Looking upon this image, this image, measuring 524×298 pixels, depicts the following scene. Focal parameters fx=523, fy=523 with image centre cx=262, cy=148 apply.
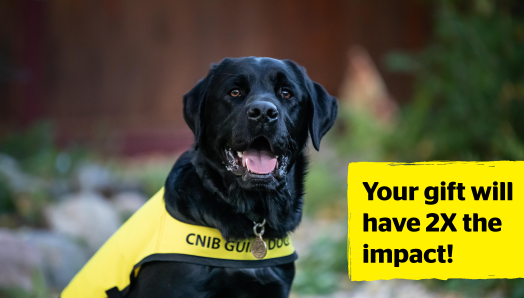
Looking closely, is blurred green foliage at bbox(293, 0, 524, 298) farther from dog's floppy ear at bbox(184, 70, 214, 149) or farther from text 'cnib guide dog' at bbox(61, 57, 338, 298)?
dog's floppy ear at bbox(184, 70, 214, 149)

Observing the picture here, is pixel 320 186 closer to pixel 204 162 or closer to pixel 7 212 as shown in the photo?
pixel 7 212

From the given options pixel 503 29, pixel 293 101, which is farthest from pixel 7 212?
pixel 503 29

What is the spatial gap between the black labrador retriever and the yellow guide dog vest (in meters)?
0.03

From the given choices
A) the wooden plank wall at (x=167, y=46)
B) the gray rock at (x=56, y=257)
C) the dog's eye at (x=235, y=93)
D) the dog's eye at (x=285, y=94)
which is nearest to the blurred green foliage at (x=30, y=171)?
the gray rock at (x=56, y=257)

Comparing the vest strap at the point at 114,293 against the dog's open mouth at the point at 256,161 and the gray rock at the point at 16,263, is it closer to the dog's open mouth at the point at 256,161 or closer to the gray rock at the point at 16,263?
the dog's open mouth at the point at 256,161

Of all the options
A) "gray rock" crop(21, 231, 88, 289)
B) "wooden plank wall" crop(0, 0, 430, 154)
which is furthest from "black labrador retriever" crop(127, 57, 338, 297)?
"wooden plank wall" crop(0, 0, 430, 154)

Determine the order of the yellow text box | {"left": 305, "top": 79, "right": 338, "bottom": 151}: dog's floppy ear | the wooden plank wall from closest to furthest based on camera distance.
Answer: {"left": 305, "top": 79, "right": 338, "bottom": 151}: dog's floppy ear → the yellow text box → the wooden plank wall

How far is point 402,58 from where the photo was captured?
4625 mm

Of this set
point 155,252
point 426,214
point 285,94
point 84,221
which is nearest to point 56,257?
point 84,221

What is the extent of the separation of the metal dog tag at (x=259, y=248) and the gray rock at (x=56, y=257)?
1.93 m

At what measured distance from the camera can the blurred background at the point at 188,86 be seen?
3.81m

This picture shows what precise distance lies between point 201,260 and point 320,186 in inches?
152

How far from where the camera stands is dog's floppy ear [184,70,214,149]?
2412 millimetres

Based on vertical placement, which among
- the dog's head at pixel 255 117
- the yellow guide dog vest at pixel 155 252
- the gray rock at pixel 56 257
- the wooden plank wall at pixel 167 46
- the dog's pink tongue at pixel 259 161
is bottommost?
the gray rock at pixel 56 257
